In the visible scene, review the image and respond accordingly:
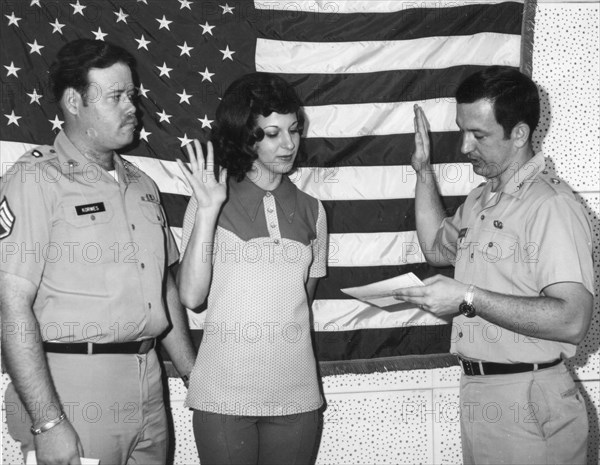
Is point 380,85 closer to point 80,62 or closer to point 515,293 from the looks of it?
point 515,293

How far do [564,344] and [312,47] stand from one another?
4.95 ft

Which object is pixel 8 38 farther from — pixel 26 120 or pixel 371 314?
pixel 371 314

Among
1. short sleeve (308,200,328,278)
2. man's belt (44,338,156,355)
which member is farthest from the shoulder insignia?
short sleeve (308,200,328,278)

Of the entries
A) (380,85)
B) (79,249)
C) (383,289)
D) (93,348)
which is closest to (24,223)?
(79,249)

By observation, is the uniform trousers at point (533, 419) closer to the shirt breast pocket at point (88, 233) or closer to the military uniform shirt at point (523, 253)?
the military uniform shirt at point (523, 253)

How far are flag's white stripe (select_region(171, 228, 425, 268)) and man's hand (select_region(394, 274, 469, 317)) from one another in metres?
0.63

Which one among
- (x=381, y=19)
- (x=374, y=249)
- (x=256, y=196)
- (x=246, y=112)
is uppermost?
(x=381, y=19)

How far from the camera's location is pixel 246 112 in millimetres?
2410

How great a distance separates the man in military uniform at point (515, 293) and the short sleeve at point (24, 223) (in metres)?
1.14

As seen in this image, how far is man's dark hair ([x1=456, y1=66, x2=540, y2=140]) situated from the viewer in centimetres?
245

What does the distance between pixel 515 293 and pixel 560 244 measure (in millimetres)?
229

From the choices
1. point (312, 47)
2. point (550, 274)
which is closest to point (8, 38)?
point (312, 47)

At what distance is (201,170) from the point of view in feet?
7.62

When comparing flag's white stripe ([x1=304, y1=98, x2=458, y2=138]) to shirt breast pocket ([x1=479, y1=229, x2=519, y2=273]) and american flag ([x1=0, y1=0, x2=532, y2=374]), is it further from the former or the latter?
shirt breast pocket ([x1=479, y1=229, x2=519, y2=273])
